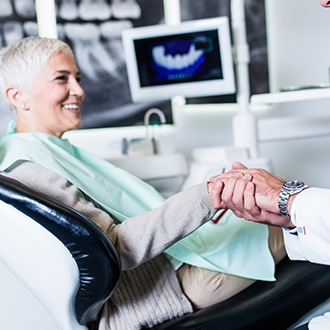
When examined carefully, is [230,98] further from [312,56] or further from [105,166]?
[105,166]

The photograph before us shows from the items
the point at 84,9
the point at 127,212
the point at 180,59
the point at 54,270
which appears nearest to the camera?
the point at 54,270

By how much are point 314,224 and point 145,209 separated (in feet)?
2.34

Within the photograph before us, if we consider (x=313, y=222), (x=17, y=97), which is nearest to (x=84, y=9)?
(x=17, y=97)

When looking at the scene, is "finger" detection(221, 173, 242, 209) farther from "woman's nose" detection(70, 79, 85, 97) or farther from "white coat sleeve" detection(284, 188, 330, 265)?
"woman's nose" detection(70, 79, 85, 97)

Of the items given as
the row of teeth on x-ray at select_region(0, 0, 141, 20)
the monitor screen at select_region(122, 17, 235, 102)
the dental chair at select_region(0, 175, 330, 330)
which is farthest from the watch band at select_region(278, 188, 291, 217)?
the row of teeth on x-ray at select_region(0, 0, 141, 20)

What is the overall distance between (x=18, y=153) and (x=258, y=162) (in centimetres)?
115

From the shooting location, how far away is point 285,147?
10.7 ft

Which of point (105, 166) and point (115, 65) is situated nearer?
point (105, 166)

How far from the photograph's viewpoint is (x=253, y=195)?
4.42 feet

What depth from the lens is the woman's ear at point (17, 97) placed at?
1785 mm

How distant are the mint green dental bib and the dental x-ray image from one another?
941mm

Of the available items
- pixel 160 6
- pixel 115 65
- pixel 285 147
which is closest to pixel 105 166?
pixel 115 65

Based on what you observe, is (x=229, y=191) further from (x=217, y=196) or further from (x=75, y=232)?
(x=75, y=232)

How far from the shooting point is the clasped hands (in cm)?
133
